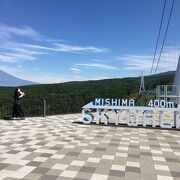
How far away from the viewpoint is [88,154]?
271 inches

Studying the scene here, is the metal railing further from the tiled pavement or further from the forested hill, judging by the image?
the tiled pavement

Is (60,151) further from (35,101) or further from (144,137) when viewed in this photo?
(35,101)

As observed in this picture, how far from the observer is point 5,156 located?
6523 mm

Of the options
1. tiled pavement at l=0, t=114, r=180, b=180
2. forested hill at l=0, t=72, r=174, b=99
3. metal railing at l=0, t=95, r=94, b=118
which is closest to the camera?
tiled pavement at l=0, t=114, r=180, b=180

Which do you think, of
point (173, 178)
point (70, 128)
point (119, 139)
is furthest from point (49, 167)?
point (70, 128)

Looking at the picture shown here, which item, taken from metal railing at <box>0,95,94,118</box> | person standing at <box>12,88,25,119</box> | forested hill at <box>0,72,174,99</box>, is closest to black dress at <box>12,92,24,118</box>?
person standing at <box>12,88,25,119</box>

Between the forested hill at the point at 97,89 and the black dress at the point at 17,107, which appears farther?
the forested hill at the point at 97,89

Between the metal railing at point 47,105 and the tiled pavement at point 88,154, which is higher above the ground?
the metal railing at point 47,105

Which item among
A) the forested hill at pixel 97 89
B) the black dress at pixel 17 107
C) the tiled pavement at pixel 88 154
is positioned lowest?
the tiled pavement at pixel 88 154

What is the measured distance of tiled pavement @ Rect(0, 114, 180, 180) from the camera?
544cm

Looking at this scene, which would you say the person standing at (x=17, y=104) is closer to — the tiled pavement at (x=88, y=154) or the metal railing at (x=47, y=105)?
the metal railing at (x=47, y=105)

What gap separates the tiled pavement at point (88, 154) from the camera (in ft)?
17.8

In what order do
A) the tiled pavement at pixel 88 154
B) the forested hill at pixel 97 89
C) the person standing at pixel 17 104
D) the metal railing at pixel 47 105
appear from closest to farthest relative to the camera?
1. the tiled pavement at pixel 88 154
2. the person standing at pixel 17 104
3. the metal railing at pixel 47 105
4. the forested hill at pixel 97 89

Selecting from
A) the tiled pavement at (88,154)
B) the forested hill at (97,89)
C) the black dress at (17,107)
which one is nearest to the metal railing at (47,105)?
the forested hill at (97,89)
